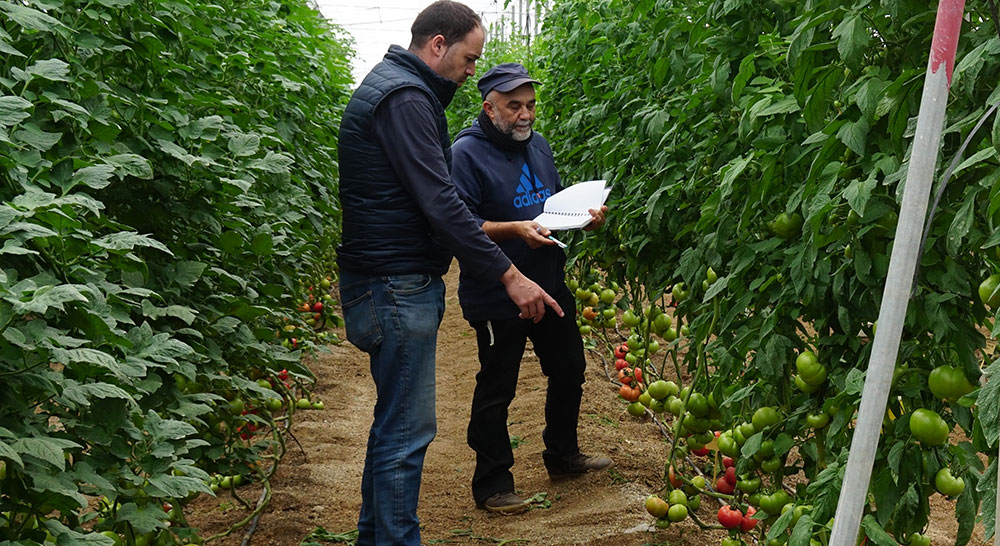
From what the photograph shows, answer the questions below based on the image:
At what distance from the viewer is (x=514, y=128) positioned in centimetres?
380

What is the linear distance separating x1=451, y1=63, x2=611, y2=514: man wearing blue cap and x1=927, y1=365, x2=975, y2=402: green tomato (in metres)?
2.19

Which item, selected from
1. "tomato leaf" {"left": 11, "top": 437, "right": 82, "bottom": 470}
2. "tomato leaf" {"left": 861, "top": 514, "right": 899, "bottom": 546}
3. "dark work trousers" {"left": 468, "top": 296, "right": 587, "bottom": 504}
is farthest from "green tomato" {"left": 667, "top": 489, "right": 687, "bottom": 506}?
"tomato leaf" {"left": 11, "top": 437, "right": 82, "bottom": 470}

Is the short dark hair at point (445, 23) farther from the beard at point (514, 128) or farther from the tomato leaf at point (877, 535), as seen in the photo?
the tomato leaf at point (877, 535)

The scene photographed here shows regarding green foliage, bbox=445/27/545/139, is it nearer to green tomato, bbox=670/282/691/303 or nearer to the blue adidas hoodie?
the blue adidas hoodie

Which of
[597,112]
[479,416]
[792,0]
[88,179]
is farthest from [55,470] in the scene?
[597,112]

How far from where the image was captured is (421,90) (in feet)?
9.25

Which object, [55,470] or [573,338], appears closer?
[55,470]

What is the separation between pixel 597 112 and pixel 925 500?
9.58 feet

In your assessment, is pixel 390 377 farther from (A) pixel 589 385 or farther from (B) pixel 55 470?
(A) pixel 589 385

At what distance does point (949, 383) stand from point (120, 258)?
1.70 metres

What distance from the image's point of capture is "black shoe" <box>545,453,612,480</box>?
4.12 meters

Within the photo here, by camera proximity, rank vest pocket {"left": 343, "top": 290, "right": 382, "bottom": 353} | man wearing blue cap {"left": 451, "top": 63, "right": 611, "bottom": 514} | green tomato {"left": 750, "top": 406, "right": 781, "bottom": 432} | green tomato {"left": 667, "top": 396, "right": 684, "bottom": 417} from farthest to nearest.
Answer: man wearing blue cap {"left": 451, "top": 63, "right": 611, "bottom": 514} → green tomato {"left": 667, "top": 396, "right": 684, "bottom": 417} → vest pocket {"left": 343, "top": 290, "right": 382, "bottom": 353} → green tomato {"left": 750, "top": 406, "right": 781, "bottom": 432}

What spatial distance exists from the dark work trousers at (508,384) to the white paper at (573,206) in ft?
1.50

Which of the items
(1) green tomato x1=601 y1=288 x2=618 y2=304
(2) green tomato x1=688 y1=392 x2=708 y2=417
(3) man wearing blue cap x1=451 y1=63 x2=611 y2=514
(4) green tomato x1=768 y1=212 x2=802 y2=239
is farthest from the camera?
(1) green tomato x1=601 y1=288 x2=618 y2=304
